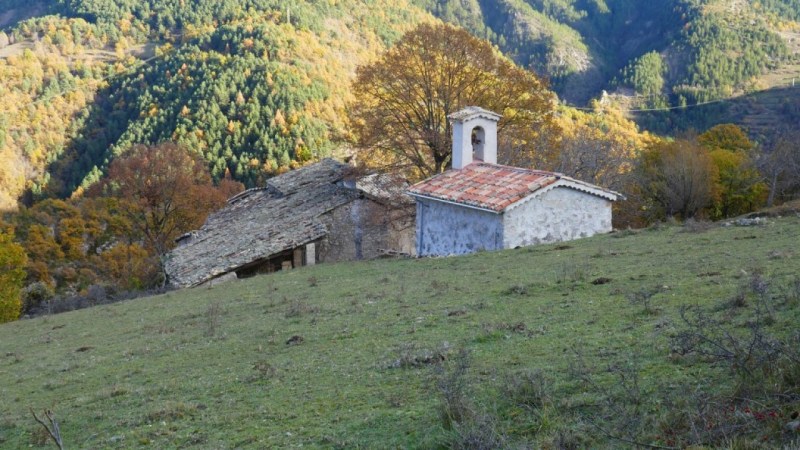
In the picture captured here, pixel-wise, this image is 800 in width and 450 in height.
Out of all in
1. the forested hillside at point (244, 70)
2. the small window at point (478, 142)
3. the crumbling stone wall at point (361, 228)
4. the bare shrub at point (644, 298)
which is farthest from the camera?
the forested hillside at point (244, 70)

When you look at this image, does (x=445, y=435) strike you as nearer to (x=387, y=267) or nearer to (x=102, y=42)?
(x=387, y=267)

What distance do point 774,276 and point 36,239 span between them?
5216 centimetres

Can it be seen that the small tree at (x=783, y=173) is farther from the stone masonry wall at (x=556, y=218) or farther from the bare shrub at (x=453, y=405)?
the bare shrub at (x=453, y=405)

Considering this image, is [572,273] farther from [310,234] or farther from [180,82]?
[180,82]

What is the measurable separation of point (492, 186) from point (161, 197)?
107 ft

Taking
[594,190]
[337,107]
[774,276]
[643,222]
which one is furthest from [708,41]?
[774,276]

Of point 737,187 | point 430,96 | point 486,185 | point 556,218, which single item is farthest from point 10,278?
point 737,187

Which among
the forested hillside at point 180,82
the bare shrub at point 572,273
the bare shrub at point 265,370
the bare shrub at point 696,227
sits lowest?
the bare shrub at point 265,370

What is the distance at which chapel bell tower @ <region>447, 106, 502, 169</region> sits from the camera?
84.6 feet

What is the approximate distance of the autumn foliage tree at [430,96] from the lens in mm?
31062

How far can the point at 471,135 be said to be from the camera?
2648 cm

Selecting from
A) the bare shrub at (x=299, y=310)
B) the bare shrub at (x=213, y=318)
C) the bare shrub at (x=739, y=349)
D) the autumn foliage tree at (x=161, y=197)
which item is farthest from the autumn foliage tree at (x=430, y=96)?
the bare shrub at (x=739, y=349)

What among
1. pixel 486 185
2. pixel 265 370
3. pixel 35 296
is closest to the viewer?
pixel 265 370

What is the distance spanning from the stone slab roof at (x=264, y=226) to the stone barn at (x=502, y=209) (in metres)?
6.64
